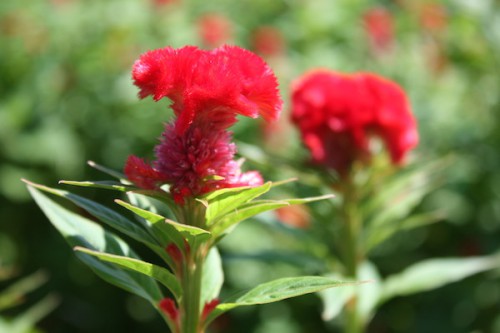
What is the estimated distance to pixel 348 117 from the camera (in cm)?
203

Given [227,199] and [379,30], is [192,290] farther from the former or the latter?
[379,30]

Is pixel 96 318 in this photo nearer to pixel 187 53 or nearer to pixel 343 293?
pixel 343 293

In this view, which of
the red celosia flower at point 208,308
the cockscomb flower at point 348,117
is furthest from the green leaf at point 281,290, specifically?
the cockscomb flower at point 348,117

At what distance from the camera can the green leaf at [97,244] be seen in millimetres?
1335

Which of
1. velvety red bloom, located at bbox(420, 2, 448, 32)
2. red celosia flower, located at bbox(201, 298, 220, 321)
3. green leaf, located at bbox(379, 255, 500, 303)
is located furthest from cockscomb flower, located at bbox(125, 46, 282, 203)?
velvety red bloom, located at bbox(420, 2, 448, 32)

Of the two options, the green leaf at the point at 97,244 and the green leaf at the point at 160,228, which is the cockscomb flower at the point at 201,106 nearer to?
the green leaf at the point at 160,228

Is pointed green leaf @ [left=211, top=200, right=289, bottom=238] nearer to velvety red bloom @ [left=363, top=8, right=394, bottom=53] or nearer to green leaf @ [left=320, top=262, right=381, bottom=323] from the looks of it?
green leaf @ [left=320, top=262, right=381, bottom=323]

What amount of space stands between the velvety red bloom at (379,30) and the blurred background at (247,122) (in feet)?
0.04

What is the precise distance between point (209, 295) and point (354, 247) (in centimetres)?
85

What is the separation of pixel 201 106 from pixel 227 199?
0.16 meters

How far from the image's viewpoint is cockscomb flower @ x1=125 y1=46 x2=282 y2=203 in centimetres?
113

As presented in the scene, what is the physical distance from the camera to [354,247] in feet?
7.09

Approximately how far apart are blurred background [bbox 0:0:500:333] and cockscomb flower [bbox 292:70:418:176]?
0.88 metres

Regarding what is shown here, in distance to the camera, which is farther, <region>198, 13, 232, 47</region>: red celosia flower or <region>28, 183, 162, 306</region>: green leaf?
<region>198, 13, 232, 47</region>: red celosia flower
